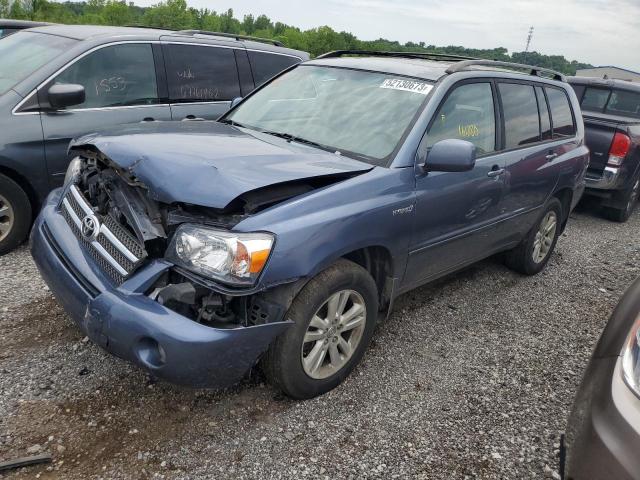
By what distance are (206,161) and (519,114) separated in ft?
8.87

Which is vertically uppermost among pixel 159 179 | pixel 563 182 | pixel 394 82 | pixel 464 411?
pixel 394 82

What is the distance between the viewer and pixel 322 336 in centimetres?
278

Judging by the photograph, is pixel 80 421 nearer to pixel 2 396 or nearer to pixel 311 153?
pixel 2 396

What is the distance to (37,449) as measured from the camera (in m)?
2.36

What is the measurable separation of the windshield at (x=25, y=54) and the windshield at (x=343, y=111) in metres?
1.83

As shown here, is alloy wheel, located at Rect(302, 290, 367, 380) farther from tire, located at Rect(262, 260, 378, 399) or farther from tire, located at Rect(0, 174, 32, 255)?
tire, located at Rect(0, 174, 32, 255)

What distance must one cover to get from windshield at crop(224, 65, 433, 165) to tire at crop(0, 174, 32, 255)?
180cm

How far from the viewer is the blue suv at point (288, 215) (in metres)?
2.33

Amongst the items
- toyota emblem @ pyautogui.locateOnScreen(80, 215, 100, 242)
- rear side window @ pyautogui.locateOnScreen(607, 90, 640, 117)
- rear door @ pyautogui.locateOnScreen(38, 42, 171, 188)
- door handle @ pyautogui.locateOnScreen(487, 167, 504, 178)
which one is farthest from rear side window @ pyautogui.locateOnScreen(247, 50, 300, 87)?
rear side window @ pyautogui.locateOnScreen(607, 90, 640, 117)

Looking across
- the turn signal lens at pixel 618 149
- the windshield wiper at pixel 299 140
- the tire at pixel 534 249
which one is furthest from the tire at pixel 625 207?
the windshield wiper at pixel 299 140

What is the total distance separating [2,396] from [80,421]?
0.48m

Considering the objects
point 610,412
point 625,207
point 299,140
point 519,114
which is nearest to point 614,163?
point 625,207

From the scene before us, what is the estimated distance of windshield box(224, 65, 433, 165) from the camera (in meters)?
3.17

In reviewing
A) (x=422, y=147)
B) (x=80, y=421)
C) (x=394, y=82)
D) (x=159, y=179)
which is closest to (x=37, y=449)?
(x=80, y=421)
